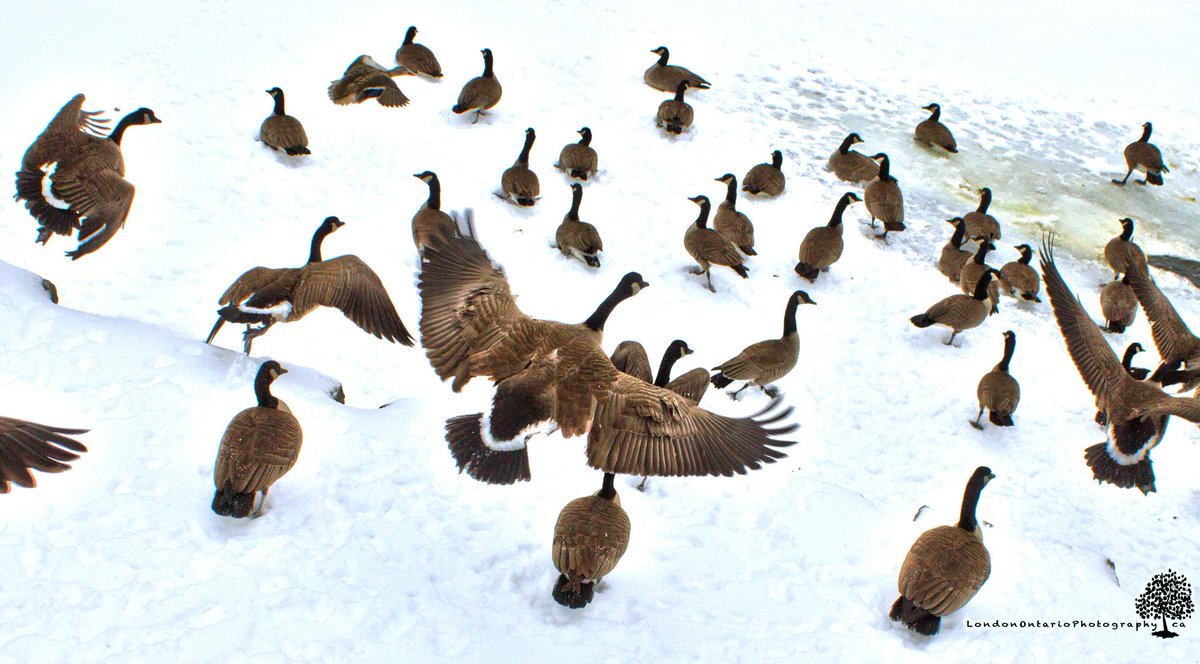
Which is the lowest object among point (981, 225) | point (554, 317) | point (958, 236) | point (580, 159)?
point (554, 317)

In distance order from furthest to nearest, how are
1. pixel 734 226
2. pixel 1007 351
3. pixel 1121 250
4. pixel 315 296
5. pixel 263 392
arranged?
1. pixel 1121 250
2. pixel 734 226
3. pixel 1007 351
4. pixel 315 296
5. pixel 263 392

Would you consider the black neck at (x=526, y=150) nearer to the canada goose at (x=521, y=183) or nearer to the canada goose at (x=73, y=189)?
the canada goose at (x=521, y=183)

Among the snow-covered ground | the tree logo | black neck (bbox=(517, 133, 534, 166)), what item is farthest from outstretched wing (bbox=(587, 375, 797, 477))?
black neck (bbox=(517, 133, 534, 166))

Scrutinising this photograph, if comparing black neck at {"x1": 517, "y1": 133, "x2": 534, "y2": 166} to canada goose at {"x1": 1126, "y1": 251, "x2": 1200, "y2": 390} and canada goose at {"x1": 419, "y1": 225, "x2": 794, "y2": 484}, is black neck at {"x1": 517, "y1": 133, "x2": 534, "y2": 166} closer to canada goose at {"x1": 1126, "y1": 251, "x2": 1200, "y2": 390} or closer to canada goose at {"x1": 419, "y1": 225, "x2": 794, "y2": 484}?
canada goose at {"x1": 419, "y1": 225, "x2": 794, "y2": 484}

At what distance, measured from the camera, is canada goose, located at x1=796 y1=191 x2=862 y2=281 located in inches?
403

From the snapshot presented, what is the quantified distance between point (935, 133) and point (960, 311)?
5225 mm

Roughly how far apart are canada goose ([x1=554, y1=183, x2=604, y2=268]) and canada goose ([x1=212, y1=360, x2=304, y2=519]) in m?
4.65

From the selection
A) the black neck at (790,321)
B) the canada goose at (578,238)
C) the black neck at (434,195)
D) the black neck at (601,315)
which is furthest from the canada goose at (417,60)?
the black neck at (601,315)

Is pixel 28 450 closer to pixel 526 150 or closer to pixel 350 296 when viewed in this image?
pixel 350 296

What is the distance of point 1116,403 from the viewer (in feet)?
25.4

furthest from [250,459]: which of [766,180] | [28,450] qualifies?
[766,180]

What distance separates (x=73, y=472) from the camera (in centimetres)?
587

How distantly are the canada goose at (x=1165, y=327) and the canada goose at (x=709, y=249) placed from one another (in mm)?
3907

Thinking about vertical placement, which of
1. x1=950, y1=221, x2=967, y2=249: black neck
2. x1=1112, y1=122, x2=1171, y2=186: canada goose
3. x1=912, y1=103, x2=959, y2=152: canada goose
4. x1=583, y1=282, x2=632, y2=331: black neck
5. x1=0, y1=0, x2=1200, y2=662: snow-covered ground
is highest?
x1=1112, y1=122, x2=1171, y2=186: canada goose
